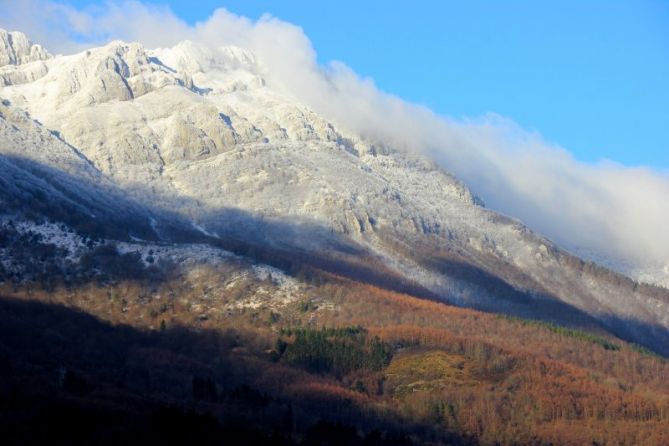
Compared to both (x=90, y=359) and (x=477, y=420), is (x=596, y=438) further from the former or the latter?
(x=90, y=359)

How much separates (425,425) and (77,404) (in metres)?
A: 70.7

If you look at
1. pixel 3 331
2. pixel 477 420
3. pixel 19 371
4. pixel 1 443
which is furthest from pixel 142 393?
pixel 477 420

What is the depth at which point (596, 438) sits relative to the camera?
19250 cm

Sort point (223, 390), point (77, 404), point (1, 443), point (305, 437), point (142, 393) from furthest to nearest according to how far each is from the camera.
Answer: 1. point (223, 390)
2. point (142, 393)
3. point (305, 437)
4. point (77, 404)
5. point (1, 443)

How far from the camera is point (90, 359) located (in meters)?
194

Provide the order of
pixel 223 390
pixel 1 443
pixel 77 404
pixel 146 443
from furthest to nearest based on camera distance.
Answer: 1. pixel 223 390
2. pixel 77 404
3. pixel 146 443
4. pixel 1 443

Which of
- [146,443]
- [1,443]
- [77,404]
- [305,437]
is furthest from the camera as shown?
[305,437]

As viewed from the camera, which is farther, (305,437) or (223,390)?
(223,390)

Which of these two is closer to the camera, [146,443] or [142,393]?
[146,443]

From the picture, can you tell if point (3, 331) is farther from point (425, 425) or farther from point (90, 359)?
point (425, 425)

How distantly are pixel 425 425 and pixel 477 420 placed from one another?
413 inches

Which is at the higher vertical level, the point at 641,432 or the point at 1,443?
the point at 641,432

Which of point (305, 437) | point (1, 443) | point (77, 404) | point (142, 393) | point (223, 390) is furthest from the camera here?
point (223, 390)

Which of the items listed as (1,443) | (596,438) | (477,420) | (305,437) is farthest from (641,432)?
(1,443)
